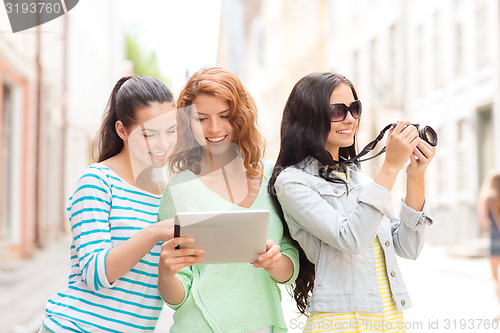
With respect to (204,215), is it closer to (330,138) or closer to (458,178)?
(330,138)

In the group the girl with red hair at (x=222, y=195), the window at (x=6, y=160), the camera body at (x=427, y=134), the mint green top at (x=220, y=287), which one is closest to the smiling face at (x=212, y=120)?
the girl with red hair at (x=222, y=195)

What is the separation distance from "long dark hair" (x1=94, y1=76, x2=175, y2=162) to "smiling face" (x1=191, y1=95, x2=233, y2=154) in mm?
92

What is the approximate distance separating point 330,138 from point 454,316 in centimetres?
515

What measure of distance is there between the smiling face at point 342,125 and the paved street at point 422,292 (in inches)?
29.7

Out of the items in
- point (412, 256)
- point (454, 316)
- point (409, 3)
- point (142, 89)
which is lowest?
point (454, 316)

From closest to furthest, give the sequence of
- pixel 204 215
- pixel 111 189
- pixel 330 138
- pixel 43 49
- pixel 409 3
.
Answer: pixel 204 215 < pixel 111 189 < pixel 330 138 < pixel 43 49 < pixel 409 3

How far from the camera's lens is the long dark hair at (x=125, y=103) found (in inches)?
80.6

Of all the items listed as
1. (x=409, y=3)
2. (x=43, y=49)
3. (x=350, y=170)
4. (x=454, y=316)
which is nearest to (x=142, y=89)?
(x=350, y=170)

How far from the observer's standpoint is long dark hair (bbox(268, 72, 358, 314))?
213cm

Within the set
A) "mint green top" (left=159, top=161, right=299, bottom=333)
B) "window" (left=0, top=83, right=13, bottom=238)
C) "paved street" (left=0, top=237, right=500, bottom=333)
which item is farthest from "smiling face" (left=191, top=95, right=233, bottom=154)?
"window" (left=0, top=83, right=13, bottom=238)

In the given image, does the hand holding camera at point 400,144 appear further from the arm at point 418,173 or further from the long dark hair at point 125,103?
the long dark hair at point 125,103

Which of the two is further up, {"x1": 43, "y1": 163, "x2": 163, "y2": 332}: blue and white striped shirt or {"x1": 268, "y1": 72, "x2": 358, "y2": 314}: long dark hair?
{"x1": 268, "y1": 72, "x2": 358, "y2": 314}: long dark hair

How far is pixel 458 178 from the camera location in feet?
53.2

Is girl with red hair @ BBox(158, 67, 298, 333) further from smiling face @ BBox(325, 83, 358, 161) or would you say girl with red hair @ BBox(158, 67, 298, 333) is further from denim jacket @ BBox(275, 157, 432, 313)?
smiling face @ BBox(325, 83, 358, 161)
